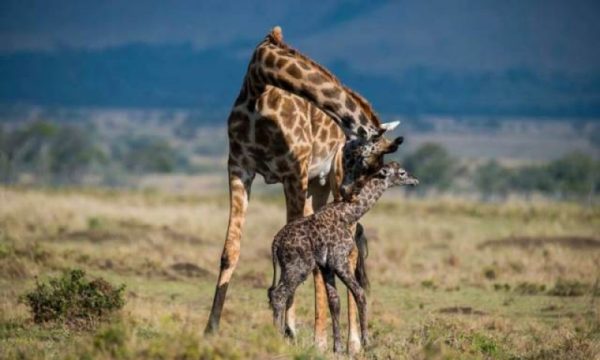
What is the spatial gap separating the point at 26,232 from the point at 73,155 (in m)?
56.4

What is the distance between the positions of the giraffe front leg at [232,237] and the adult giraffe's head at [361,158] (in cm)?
117

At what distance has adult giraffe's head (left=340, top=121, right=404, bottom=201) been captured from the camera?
9789 mm

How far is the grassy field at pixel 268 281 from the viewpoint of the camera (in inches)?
367

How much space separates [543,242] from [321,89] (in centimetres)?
1294

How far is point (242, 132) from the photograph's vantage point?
11.1 m

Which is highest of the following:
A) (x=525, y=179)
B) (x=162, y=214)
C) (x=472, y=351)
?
(x=525, y=179)

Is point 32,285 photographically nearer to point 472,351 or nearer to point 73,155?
point 472,351

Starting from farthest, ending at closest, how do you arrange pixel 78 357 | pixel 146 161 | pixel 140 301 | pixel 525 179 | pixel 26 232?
pixel 146 161, pixel 525 179, pixel 26 232, pixel 140 301, pixel 78 357

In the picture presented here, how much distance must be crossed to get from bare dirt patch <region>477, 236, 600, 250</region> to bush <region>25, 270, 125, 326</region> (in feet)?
36.0

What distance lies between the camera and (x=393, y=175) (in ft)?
33.7

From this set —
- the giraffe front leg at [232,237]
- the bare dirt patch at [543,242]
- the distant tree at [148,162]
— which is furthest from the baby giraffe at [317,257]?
the distant tree at [148,162]

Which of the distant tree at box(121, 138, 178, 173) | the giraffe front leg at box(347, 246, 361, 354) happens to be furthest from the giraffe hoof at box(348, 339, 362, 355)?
the distant tree at box(121, 138, 178, 173)

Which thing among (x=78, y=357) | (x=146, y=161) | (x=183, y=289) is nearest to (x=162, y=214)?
(x=183, y=289)

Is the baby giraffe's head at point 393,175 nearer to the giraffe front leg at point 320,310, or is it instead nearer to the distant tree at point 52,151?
the giraffe front leg at point 320,310
